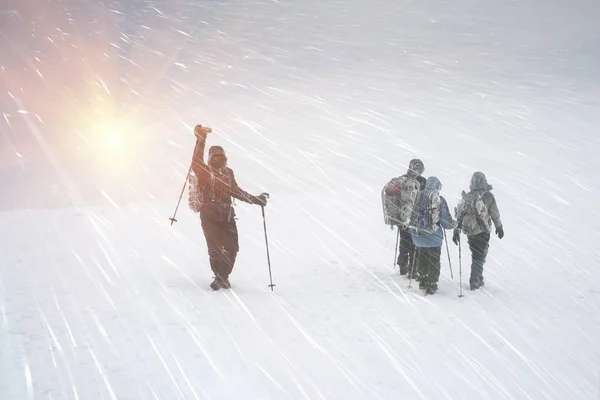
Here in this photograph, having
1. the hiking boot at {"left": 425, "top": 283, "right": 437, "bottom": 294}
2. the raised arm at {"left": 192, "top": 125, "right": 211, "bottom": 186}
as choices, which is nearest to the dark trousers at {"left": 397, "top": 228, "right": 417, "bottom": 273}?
the hiking boot at {"left": 425, "top": 283, "right": 437, "bottom": 294}

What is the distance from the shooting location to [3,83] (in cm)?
5775

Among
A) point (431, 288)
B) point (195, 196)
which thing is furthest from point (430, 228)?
point (195, 196)

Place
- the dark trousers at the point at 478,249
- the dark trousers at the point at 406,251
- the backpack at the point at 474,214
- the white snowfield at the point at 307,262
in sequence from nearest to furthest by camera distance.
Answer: the white snowfield at the point at 307,262 < the backpack at the point at 474,214 < the dark trousers at the point at 478,249 < the dark trousers at the point at 406,251

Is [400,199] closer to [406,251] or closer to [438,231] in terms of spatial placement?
[438,231]

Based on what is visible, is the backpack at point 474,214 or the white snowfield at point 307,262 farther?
the backpack at point 474,214

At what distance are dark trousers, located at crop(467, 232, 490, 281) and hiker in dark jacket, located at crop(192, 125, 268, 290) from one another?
266cm

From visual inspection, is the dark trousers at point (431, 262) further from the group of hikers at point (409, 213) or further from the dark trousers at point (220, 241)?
the dark trousers at point (220, 241)

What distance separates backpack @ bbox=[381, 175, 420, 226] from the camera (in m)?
8.98

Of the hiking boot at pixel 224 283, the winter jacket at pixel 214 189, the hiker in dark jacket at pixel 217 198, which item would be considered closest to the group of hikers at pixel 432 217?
the hiker in dark jacket at pixel 217 198

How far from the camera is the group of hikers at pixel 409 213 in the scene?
8.29 m

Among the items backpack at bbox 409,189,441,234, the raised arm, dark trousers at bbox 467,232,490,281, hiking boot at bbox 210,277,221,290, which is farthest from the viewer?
dark trousers at bbox 467,232,490,281

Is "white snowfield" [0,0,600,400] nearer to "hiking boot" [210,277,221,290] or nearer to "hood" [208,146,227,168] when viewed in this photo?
"hiking boot" [210,277,221,290]

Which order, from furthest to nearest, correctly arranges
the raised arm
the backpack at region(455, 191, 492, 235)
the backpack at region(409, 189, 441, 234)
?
the backpack at region(455, 191, 492, 235) < the backpack at region(409, 189, 441, 234) < the raised arm

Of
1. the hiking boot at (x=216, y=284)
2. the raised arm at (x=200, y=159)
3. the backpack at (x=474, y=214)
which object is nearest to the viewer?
the raised arm at (x=200, y=159)
